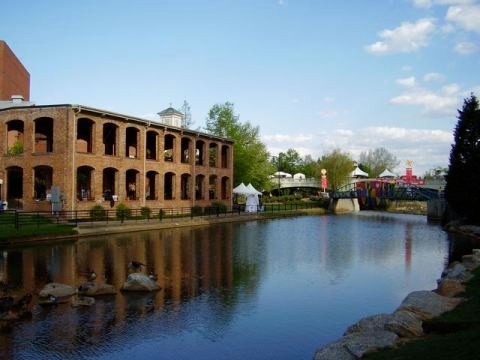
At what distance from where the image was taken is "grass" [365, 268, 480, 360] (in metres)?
7.45

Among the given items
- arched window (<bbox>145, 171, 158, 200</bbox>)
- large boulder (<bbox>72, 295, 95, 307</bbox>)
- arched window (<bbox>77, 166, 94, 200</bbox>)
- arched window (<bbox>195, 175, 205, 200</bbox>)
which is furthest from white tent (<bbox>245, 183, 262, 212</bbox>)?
large boulder (<bbox>72, 295, 95, 307</bbox>)

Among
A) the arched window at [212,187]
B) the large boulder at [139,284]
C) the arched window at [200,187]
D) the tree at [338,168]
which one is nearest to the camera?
the large boulder at [139,284]

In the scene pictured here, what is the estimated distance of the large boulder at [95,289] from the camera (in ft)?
50.0

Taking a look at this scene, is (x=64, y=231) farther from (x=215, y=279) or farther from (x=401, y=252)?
(x=401, y=252)

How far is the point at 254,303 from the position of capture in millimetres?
15062

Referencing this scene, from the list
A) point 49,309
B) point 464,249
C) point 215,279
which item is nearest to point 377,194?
point 464,249

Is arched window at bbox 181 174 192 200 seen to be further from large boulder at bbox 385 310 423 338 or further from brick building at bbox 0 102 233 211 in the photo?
large boulder at bbox 385 310 423 338

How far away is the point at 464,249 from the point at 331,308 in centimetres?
1760

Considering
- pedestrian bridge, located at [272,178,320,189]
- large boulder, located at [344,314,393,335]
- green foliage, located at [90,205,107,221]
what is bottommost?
large boulder, located at [344,314,393,335]

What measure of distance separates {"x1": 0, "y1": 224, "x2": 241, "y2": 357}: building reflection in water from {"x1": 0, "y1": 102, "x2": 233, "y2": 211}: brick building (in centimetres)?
907

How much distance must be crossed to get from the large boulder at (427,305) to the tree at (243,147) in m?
57.3

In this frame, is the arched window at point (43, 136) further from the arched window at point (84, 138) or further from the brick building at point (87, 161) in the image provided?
the arched window at point (84, 138)

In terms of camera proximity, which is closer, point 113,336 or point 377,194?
point 113,336

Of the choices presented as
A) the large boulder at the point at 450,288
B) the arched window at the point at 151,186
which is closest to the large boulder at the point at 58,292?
the large boulder at the point at 450,288
